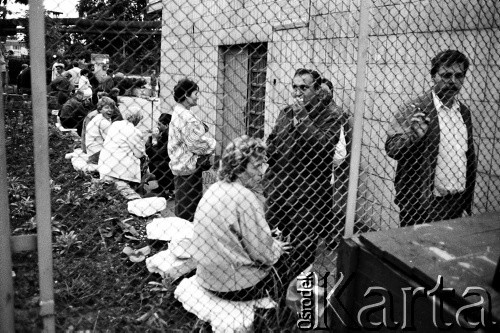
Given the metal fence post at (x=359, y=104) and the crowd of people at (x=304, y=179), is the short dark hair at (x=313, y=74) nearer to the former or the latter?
the crowd of people at (x=304, y=179)

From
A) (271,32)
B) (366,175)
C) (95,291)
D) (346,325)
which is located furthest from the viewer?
(271,32)

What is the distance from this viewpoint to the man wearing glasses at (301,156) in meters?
3.52

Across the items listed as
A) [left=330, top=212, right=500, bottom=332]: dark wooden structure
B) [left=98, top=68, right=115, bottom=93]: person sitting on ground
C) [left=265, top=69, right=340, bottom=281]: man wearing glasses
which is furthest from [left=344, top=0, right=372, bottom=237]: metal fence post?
[left=98, top=68, right=115, bottom=93]: person sitting on ground

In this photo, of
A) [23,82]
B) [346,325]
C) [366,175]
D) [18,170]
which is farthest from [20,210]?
[23,82]

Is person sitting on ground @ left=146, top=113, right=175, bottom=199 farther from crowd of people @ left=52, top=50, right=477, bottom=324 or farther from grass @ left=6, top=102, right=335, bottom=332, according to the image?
crowd of people @ left=52, top=50, right=477, bottom=324

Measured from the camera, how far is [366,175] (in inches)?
189

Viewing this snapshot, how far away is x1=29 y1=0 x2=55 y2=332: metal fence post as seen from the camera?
1927 millimetres

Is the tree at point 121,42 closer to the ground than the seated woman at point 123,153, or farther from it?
farther from it

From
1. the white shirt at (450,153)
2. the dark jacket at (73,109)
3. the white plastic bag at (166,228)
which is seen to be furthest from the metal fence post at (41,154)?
the dark jacket at (73,109)

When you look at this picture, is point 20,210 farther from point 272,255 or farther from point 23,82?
point 23,82

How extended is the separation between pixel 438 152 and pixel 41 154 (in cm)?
247

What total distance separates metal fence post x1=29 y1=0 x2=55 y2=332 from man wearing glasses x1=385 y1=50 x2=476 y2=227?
2.12 metres

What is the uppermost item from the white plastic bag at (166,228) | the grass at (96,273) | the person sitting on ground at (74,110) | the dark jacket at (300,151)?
the person sitting on ground at (74,110)

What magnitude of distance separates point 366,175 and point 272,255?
76.8 inches
